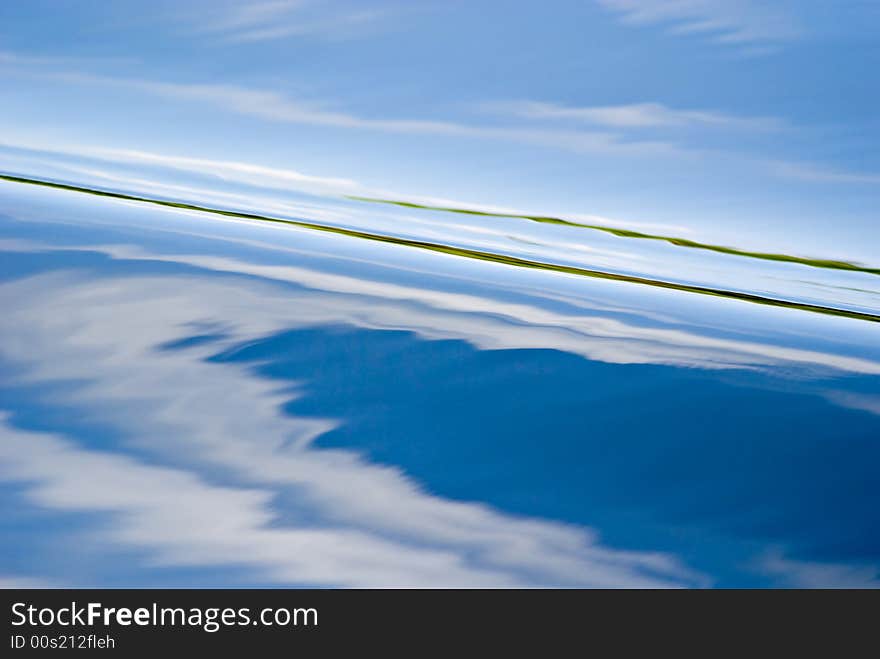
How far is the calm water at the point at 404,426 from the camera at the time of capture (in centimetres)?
97

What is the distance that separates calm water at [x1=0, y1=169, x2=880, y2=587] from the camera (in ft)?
3.17

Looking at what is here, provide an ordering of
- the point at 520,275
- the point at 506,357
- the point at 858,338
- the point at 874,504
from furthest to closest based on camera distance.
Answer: the point at 520,275, the point at 858,338, the point at 506,357, the point at 874,504

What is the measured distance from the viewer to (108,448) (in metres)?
1.13

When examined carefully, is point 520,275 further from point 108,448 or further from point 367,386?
point 108,448

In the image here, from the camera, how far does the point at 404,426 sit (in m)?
1.36

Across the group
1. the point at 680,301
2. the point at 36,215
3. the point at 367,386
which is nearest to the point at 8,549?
the point at 367,386

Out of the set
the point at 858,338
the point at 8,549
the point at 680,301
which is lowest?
the point at 8,549

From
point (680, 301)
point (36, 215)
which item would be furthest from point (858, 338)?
point (36, 215)
